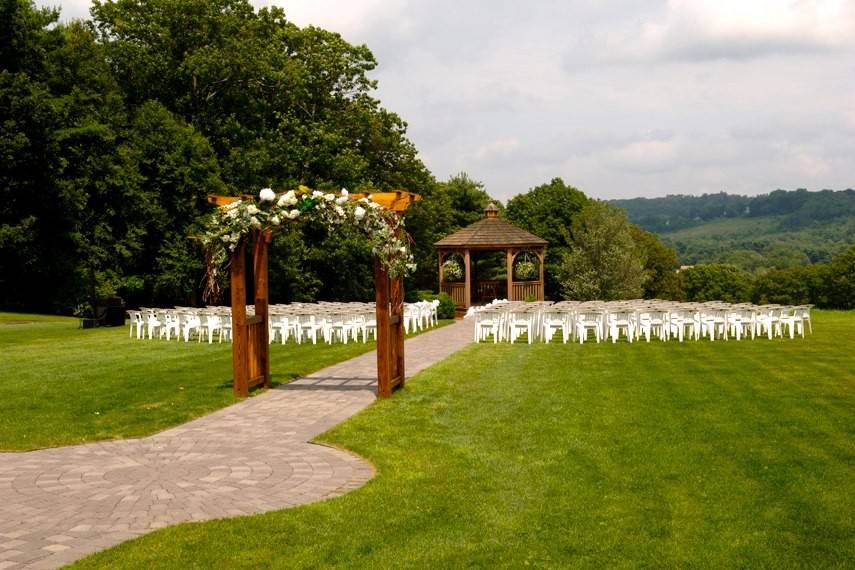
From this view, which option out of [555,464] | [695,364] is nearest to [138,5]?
[695,364]

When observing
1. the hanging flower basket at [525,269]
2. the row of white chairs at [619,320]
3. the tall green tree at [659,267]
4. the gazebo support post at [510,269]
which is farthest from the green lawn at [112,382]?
the tall green tree at [659,267]

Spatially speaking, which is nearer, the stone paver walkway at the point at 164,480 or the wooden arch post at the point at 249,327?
the stone paver walkway at the point at 164,480

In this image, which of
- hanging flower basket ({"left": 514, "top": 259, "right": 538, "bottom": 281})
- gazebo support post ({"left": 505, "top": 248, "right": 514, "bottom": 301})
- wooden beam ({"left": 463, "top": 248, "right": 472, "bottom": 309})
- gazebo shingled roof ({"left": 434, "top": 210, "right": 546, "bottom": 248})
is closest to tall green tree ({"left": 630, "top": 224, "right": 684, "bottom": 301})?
hanging flower basket ({"left": 514, "top": 259, "right": 538, "bottom": 281})

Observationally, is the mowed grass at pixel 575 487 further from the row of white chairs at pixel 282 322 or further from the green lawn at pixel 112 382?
the row of white chairs at pixel 282 322

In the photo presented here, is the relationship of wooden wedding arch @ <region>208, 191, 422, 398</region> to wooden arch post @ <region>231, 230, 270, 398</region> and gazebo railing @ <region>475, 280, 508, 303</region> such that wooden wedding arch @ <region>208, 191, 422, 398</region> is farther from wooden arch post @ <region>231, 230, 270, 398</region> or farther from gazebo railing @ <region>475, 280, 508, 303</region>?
gazebo railing @ <region>475, 280, 508, 303</region>

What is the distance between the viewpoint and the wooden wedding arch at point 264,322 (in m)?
11.2

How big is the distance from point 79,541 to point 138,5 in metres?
31.7

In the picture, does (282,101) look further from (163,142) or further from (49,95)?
(49,95)

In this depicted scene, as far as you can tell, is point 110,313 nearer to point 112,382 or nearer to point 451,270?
point 451,270

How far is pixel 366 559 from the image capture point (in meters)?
5.00

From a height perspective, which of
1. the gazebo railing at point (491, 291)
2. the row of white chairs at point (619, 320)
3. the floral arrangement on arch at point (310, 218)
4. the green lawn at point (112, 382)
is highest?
the floral arrangement on arch at point (310, 218)

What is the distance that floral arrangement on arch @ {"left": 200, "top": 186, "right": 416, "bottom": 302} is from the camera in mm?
11008

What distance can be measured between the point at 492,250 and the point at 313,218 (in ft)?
73.0

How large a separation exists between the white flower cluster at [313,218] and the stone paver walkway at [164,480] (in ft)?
7.09
